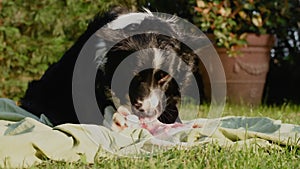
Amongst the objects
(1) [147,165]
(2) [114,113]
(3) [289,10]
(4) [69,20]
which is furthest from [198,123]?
(3) [289,10]

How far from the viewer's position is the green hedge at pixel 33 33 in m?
5.74

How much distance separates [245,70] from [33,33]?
2423 millimetres

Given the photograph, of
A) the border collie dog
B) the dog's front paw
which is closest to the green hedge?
the border collie dog

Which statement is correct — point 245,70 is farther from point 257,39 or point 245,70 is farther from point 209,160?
point 209,160

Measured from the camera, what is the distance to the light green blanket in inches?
97.8

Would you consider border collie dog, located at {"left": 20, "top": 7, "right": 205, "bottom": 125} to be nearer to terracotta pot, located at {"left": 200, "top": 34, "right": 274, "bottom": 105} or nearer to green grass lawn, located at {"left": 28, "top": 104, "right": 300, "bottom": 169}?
green grass lawn, located at {"left": 28, "top": 104, "right": 300, "bottom": 169}

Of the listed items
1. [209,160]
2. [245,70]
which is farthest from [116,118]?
[245,70]

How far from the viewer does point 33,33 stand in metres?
5.93

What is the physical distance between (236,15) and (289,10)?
631 millimetres

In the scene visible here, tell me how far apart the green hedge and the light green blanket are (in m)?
2.73

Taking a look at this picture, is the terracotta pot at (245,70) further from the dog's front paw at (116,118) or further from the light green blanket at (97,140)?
the dog's front paw at (116,118)

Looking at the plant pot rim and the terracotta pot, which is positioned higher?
the plant pot rim

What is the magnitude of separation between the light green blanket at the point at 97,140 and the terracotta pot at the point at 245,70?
3.11 meters

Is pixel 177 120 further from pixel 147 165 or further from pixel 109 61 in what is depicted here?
pixel 147 165
